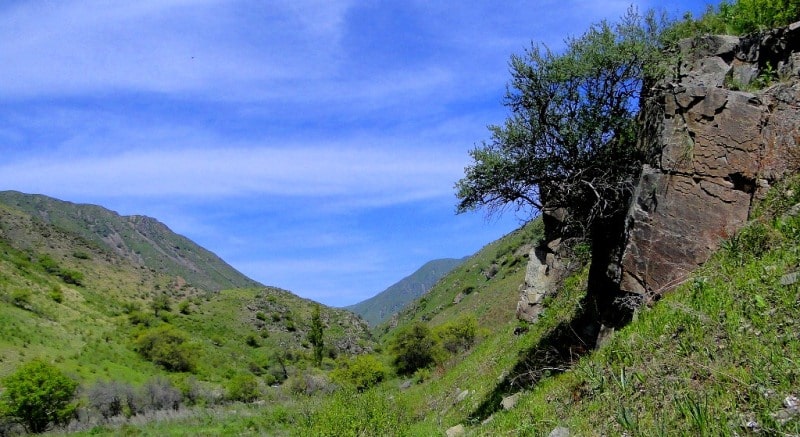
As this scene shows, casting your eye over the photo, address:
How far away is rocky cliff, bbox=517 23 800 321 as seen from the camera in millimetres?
9914

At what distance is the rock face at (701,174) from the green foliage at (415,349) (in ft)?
186

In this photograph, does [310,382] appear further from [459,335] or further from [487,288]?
[487,288]

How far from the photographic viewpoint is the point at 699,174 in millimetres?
10164

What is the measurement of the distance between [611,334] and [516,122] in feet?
19.7

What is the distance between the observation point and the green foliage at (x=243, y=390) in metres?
60.3

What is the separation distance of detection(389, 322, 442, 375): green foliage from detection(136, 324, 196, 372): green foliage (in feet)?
96.9

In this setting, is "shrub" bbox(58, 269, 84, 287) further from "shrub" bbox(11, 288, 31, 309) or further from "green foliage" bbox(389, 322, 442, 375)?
"green foliage" bbox(389, 322, 442, 375)

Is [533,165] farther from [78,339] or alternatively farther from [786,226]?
[78,339]

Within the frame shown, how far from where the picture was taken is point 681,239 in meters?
9.91

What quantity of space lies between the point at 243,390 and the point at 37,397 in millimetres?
23483

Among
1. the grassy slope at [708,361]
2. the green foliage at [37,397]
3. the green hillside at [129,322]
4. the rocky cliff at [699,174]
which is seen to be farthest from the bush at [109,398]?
→ the rocky cliff at [699,174]

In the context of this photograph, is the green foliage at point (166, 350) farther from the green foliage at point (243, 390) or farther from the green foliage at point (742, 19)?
the green foliage at point (742, 19)

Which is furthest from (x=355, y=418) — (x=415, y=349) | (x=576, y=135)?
(x=415, y=349)

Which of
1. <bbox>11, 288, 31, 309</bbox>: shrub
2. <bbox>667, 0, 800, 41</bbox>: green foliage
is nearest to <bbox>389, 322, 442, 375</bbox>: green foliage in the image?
<bbox>11, 288, 31, 309</bbox>: shrub
